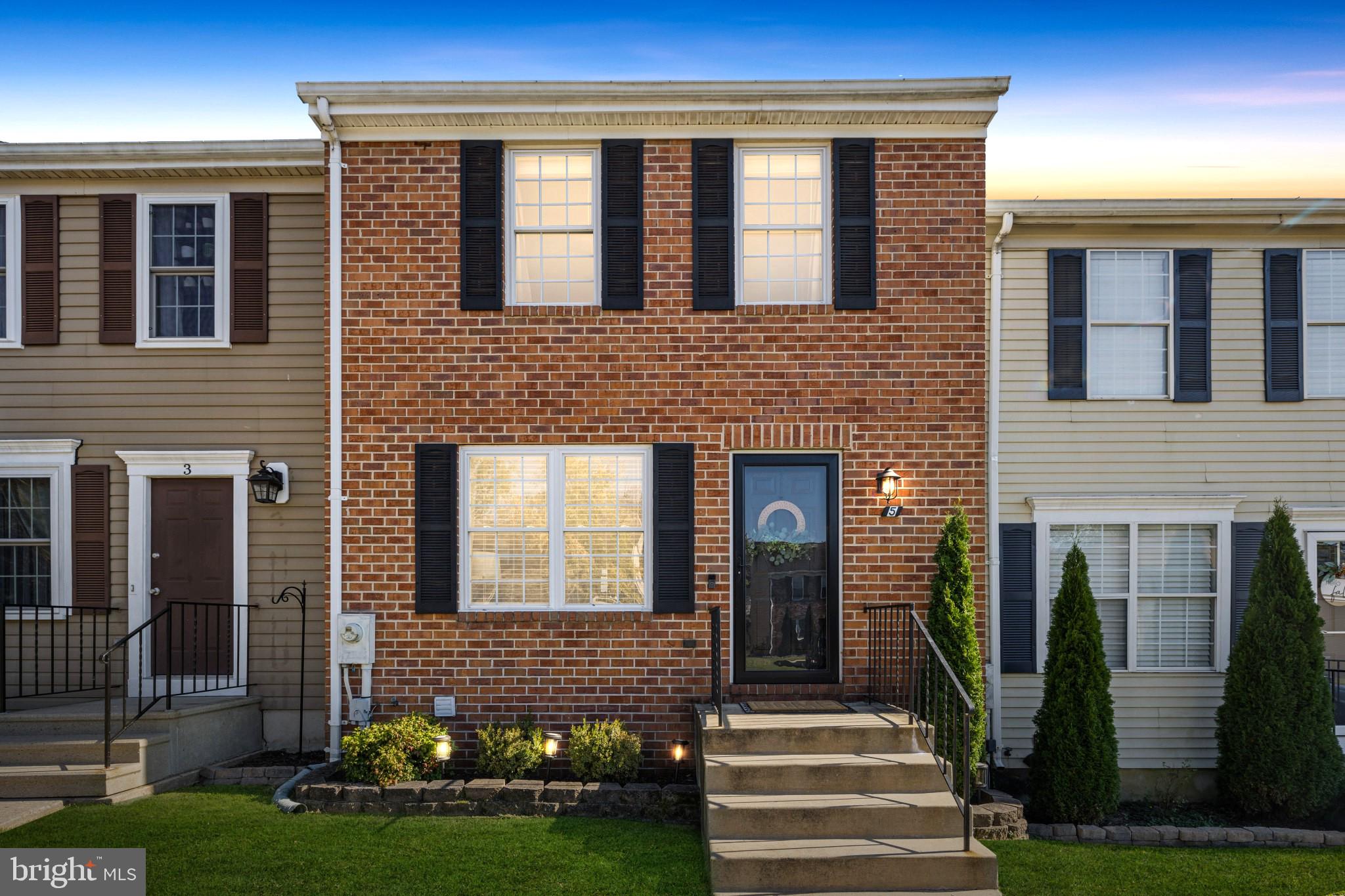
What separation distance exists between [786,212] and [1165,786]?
20.9 ft

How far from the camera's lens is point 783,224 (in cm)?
723

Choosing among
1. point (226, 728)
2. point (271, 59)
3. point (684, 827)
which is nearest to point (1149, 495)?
point (684, 827)

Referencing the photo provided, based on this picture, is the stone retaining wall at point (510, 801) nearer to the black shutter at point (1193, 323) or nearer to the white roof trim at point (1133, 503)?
the white roof trim at point (1133, 503)

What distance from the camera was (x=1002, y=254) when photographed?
828 cm

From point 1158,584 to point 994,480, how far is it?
6.18ft

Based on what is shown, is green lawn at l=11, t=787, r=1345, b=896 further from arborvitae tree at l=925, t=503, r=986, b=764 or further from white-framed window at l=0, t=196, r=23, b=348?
white-framed window at l=0, t=196, r=23, b=348

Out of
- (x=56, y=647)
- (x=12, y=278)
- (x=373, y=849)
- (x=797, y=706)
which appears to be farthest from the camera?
(x=12, y=278)

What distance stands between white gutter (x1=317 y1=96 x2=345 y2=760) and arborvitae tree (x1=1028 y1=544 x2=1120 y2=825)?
231 inches

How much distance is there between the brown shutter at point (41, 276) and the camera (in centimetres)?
805

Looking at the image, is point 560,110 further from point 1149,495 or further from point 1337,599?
point 1337,599

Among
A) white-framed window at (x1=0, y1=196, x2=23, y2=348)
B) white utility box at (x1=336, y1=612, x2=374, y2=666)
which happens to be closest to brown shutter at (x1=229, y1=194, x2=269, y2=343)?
white-framed window at (x1=0, y1=196, x2=23, y2=348)

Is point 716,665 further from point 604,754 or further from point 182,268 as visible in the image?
point 182,268

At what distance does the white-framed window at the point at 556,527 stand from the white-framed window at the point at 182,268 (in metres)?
3.04

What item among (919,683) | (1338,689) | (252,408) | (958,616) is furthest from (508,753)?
(1338,689)
